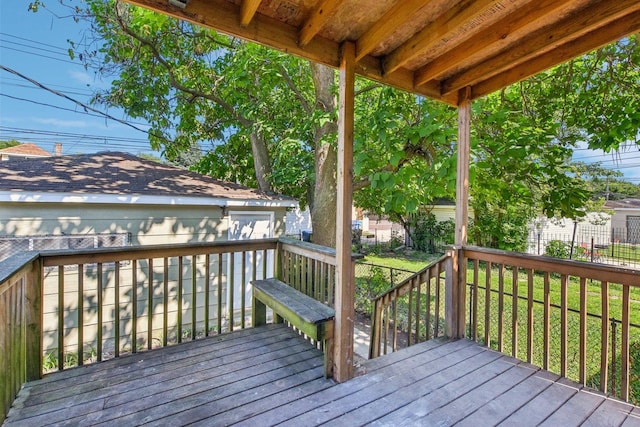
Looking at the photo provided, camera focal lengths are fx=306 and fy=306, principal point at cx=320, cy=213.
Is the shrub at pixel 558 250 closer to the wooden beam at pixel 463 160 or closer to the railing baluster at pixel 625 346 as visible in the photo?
the wooden beam at pixel 463 160

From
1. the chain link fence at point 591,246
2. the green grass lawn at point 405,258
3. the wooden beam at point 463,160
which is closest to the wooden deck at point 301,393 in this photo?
the wooden beam at point 463,160

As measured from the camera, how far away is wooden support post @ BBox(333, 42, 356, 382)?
2.23 meters

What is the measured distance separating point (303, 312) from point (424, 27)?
7.41 ft

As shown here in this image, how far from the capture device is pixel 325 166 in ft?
18.4

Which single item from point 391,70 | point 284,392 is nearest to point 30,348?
point 284,392

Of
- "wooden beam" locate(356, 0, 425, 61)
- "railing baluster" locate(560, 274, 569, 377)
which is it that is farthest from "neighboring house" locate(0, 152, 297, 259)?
"railing baluster" locate(560, 274, 569, 377)

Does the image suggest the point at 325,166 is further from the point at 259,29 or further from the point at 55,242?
the point at 55,242

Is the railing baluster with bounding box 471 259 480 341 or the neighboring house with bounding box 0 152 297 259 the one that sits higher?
the neighboring house with bounding box 0 152 297 259

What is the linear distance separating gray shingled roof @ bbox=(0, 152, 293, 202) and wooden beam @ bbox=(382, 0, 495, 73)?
13.1 ft

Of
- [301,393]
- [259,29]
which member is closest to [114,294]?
[301,393]

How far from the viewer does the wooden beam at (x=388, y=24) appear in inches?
71.6

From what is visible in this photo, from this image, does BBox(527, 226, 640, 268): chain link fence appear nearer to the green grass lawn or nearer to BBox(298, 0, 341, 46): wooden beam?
the green grass lawn

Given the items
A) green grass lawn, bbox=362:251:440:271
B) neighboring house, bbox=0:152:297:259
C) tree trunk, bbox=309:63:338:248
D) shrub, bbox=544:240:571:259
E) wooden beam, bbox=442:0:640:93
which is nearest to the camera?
wooden beam, bbox=442:0:640:93

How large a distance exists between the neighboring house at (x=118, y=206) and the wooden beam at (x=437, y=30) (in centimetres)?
394
